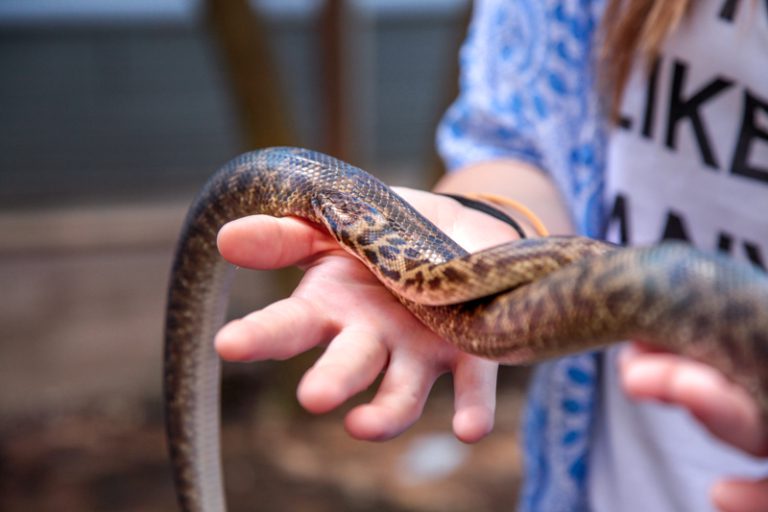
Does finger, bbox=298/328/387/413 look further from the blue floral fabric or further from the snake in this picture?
the blue floral fabric

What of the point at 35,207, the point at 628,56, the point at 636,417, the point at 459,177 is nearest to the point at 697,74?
the point at 628,56

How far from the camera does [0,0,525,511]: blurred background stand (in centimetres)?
357

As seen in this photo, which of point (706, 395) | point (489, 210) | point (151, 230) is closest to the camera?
point (706, 395)

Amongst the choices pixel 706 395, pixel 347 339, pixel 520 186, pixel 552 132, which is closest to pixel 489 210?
pixel 520 186

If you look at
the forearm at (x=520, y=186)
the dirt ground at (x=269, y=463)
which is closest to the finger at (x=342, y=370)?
the forearm at (x=520, y=186)

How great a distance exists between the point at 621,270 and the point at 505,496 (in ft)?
9.67

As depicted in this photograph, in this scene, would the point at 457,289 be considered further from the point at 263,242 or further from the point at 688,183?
the point at 688,183

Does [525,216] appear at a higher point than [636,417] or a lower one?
higher

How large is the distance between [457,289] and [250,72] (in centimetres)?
277

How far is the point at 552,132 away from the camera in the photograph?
165 cm

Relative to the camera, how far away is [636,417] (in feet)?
5.07

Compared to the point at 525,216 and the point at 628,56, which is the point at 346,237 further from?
the point at 628,56

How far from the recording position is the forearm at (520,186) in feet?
5.11

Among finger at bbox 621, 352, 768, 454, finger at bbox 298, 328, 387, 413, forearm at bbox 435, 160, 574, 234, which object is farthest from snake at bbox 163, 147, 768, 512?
forearm at bbox 435, 160, 574, 234
